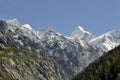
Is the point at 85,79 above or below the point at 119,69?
above

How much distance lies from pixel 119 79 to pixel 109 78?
104ft

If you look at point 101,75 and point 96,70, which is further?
point 96,70

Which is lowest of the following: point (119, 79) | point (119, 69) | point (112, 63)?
point (119, 79)

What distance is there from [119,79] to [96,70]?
61.7 meters

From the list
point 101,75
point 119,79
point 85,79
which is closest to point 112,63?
point 101,75

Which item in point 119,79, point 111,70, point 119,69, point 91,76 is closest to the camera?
point 119,79

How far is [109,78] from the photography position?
15912 centimetres

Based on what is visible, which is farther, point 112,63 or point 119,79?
point 112,63

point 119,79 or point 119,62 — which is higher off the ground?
point 119,62

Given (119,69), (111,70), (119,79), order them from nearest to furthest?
(119,79) → (119,69) → (111,70)

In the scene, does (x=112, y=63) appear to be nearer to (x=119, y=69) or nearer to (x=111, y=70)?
(x=111, y=70)

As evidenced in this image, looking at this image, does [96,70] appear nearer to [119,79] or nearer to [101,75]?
[101,75]

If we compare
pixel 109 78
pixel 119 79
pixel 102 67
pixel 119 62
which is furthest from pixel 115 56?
pixel 119 79

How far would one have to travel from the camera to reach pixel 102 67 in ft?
611
